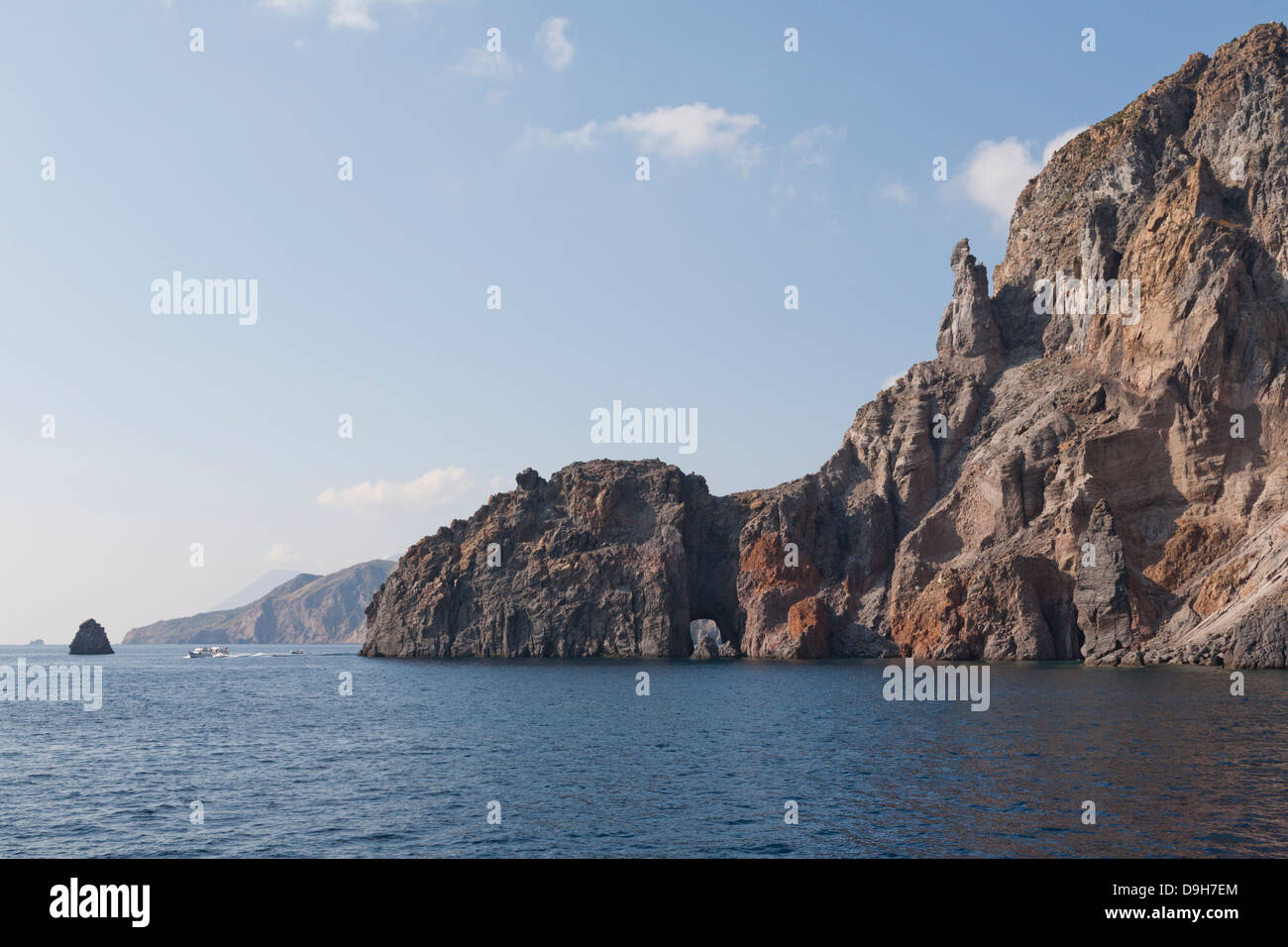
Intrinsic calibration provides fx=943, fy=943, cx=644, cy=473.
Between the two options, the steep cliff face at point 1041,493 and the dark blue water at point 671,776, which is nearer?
the dark blue water at point 671,776

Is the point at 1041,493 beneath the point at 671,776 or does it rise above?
above

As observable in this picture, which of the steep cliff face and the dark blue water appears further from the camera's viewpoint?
the steep cliff face

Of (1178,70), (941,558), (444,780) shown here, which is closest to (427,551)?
(941,558)

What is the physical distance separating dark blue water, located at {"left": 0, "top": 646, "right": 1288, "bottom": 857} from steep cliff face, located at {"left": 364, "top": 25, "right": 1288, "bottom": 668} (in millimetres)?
38380

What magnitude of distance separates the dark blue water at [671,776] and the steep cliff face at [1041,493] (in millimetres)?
38380

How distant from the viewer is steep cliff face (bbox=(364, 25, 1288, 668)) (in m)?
127

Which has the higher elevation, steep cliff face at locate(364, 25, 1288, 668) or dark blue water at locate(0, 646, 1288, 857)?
steep cliff face at locate(364, 25, 1288, 668)

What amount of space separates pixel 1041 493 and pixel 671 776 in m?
115

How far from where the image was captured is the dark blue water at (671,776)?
113 feet

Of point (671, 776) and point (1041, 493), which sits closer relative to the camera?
point (671, 776)

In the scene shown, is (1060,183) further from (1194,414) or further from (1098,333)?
(1194,414)

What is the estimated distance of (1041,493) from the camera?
479 ft
